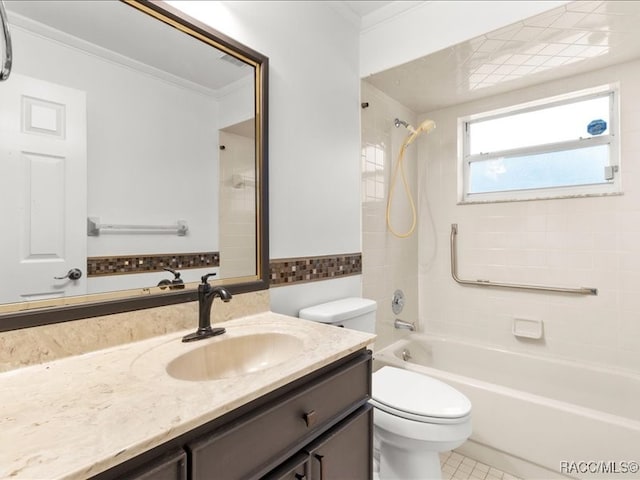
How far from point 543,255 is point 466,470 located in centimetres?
141

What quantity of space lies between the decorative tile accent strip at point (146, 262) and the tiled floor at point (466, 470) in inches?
62.5

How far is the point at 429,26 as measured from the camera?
1.70 metres

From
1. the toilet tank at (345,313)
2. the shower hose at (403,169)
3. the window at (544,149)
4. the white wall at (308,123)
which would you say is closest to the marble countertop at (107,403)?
the toilet tank at (345,313)

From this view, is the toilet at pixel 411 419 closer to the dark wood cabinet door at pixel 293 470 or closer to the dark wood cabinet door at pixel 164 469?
the dark wood cabinet door at pixel 293 470

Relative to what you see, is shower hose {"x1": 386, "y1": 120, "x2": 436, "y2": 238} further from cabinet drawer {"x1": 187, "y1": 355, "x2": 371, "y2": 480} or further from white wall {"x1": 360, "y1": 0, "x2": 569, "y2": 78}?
cabinet drawer {"x1": 187, "y1": 355, "x2": 371, "y2": 480}

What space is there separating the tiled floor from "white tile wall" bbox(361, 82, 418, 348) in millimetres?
719

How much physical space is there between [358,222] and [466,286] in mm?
1124

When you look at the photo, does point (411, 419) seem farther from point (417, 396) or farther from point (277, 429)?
point (277, 429)

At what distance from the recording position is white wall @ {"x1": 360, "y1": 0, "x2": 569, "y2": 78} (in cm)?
148

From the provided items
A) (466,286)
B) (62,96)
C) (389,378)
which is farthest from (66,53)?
(466,286)

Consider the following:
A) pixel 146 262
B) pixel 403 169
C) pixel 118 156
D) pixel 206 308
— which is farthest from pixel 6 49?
pixel 403 169

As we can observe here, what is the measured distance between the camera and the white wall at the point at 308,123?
1.42m

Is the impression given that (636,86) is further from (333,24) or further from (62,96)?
(62,96)

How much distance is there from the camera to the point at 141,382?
0.70 meters
